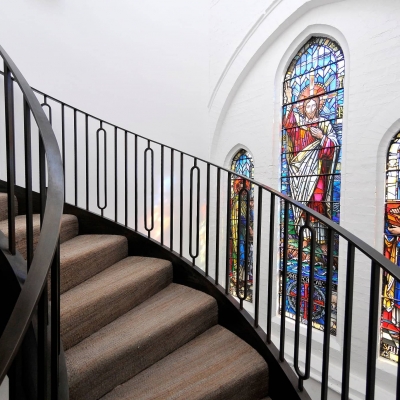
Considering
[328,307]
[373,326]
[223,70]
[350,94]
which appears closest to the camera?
[373,326]

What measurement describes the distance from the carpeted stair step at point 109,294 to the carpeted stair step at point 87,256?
4 cm

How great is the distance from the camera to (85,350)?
1.30 metres

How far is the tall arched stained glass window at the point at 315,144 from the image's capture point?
125 inches

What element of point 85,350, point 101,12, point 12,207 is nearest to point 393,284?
point 85,350

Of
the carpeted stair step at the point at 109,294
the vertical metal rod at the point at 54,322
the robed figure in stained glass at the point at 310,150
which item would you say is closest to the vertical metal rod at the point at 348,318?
the vertical metal rod at the point at 54,322

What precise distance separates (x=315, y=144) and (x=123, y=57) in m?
2.26

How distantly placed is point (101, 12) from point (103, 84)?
715mm

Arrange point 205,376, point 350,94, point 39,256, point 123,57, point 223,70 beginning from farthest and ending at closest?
point 223,70
point 123,57
point 350,94
point 205,376
point 39,256

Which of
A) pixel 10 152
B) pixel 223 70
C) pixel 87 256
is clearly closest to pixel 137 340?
pixel 87 256

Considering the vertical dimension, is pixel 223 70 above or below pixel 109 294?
above

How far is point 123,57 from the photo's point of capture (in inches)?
131

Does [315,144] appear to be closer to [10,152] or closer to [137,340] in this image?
[137,340]

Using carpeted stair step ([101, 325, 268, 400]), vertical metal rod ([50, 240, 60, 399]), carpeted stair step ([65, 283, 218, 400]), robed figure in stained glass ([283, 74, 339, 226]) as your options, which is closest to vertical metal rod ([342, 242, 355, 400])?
carpeted stair step ([101, 325, 268, 400])

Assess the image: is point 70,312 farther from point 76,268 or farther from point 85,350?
point 76,268
